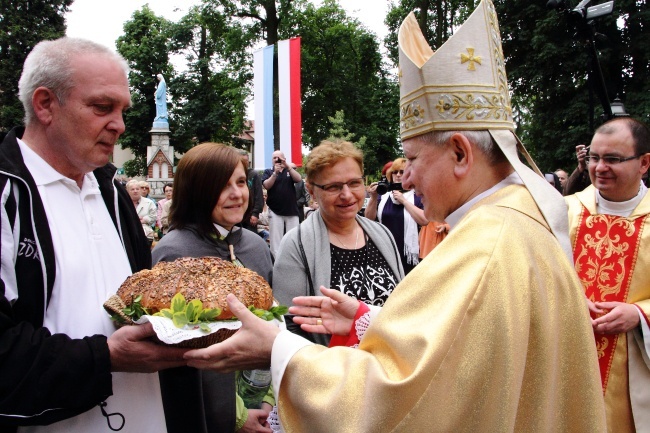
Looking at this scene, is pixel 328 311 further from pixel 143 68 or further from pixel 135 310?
pixel 143 68

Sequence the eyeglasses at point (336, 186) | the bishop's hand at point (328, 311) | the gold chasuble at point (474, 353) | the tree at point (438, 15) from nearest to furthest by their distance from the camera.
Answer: the gold chasuble at point (474, 353)
the bishop's hand at point (328, 311)
the eyeglasses at point (336, 186)
the tree at point (438, 15)

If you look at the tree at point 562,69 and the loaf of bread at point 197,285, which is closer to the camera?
the loaf of bread at point 197,285

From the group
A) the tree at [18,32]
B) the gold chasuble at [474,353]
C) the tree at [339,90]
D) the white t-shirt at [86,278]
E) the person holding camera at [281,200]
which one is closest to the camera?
the gold chasuble at [474,353]

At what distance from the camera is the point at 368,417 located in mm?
1479

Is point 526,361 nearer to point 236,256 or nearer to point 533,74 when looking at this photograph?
point 236,256

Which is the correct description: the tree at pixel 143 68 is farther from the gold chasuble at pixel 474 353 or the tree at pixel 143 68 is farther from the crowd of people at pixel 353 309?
the gold chasuble at pixel 474 353

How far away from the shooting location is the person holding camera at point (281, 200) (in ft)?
32.0

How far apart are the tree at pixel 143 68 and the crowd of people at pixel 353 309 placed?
3716 cm

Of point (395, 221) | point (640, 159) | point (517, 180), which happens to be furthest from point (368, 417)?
point (395, 221)

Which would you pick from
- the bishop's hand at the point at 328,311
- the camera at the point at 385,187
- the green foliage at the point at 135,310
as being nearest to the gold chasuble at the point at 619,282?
the bishop's hand at the point at 328,311

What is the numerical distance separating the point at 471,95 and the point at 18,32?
34966 millimetres

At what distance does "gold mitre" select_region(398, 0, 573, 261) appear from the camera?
70.6 inches

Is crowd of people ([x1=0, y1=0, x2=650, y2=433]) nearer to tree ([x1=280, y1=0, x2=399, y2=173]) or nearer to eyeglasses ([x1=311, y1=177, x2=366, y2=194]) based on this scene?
eyeglasses ([x1=311, y1=177, x2=366, y2=194])

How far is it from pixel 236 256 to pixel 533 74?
2029cm
